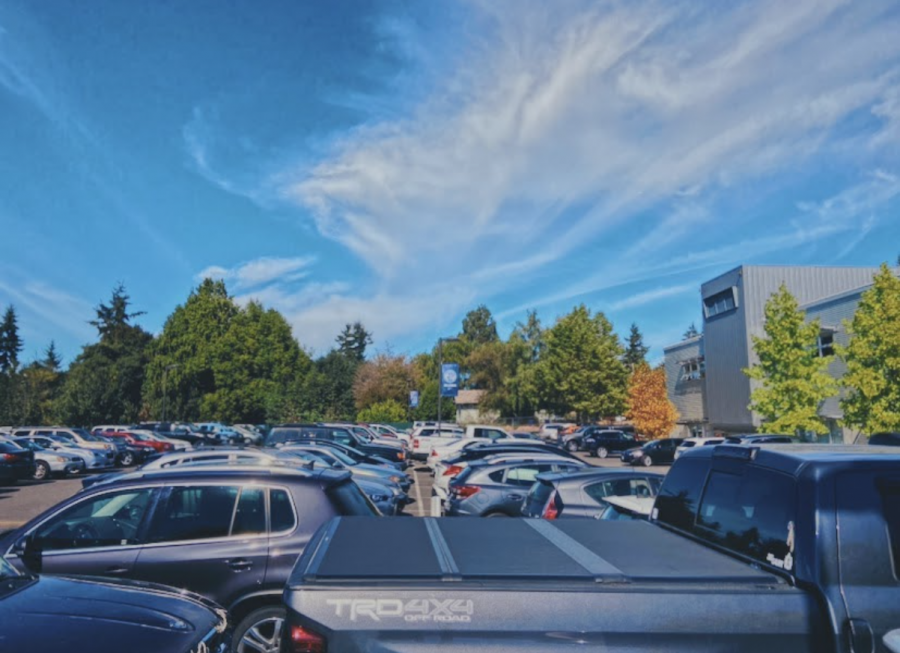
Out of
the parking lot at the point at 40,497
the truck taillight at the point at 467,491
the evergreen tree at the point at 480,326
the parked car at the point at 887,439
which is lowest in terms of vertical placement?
the parking lot at the point at 40,497

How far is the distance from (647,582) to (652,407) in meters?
45.0

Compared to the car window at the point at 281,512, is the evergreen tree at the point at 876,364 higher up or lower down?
higher up

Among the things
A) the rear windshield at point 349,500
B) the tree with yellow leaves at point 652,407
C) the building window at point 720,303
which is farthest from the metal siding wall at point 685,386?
the rear windshield at point 349,500

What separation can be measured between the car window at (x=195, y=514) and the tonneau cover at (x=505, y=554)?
2204mm

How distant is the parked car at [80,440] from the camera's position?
27.7m

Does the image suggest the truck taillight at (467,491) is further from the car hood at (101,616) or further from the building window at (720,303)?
the building window at (720,303)

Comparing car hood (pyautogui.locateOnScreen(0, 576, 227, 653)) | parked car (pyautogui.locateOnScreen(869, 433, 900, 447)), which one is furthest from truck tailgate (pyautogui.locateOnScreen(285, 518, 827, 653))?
parked car (pyautogui.locateOnScreen(869, 433, 900, 447))

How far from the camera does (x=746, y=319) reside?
128ft

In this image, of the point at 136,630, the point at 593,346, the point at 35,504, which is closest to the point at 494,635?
the point at 136,630

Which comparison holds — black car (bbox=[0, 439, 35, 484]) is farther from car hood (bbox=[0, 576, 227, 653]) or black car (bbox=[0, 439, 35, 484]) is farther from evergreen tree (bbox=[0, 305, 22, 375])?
evergreen tree (bbox=[0, 305, 22, 375])

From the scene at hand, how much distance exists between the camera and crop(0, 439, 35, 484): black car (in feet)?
67.3

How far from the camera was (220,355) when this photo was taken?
6166 centimetres

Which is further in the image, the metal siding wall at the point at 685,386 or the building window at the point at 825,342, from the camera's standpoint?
the metal siding wall at the point at 685,386

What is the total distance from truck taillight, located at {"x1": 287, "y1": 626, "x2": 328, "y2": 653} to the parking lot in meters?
10.7
